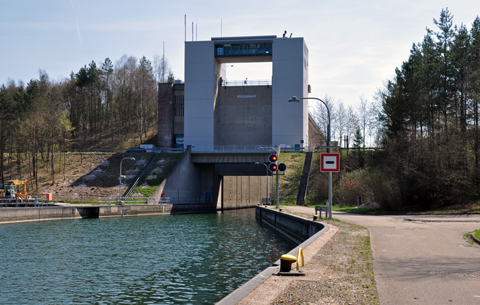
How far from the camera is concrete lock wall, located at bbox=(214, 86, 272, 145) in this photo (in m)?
72.1

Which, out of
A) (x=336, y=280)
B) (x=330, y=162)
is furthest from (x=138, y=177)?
(x=336, y=280)

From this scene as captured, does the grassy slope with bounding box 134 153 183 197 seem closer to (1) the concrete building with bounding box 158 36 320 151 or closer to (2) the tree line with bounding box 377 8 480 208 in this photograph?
(1) the concrete building with bounding box 158 36 320 151

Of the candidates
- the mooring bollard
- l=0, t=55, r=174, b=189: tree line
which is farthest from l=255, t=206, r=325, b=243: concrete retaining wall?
l=0, t=55, r=174, b=189: tree line

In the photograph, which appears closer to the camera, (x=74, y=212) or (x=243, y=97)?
(x=74, y=212)

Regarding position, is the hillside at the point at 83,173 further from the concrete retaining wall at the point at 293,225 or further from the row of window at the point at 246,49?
the concrete retaining wall at the point at 293,225

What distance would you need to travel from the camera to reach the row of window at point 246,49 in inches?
2768

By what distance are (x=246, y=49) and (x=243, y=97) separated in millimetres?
7757

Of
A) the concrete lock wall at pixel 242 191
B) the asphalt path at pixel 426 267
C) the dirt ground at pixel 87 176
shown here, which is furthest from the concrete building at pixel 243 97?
the asphalt path at pixel 426 267

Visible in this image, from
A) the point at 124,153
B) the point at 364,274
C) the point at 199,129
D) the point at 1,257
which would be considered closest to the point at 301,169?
the point at 199,129

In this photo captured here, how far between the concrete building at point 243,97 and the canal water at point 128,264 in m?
40.8

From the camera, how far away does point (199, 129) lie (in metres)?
70.6

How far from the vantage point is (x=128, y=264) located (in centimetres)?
1780

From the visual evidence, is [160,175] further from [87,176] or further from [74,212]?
[74,212]

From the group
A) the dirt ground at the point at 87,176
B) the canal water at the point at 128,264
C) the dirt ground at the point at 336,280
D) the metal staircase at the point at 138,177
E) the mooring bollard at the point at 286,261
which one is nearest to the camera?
the dirt ground at the point at 336,280
